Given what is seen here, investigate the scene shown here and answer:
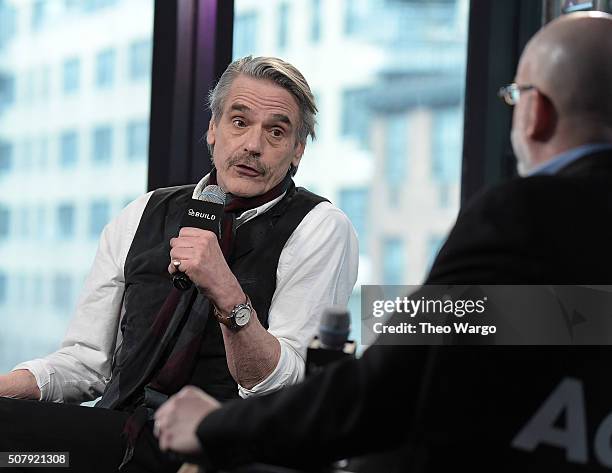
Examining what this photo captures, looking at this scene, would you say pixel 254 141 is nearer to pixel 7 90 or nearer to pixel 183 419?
pixel 183 419

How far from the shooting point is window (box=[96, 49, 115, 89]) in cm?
345

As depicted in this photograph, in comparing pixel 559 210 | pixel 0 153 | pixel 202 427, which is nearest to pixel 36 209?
pixel 0 153

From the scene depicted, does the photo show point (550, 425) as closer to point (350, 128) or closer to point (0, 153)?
point (350, 128)

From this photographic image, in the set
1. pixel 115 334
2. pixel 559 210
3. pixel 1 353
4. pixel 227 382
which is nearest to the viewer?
pixel 559 210

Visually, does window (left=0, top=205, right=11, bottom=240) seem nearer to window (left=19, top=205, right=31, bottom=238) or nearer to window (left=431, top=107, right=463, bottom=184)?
window (left=19, top=205, right=31, bottom=238)

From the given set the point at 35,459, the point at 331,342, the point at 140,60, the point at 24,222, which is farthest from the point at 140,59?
the point at 331,342

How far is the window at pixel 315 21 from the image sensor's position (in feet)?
11.5

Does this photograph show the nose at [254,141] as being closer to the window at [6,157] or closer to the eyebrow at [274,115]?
the eyebrow at [274,115]

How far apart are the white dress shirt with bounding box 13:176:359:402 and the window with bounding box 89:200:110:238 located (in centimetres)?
84

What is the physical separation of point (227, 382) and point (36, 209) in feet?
4.78

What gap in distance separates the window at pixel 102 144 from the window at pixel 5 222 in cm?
36

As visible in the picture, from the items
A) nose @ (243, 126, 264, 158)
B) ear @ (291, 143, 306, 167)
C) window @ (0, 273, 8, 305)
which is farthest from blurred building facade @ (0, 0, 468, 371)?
nose @ (243, 126, 264, 158)

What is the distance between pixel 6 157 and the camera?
11.4 feet

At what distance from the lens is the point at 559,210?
4.09 feet
